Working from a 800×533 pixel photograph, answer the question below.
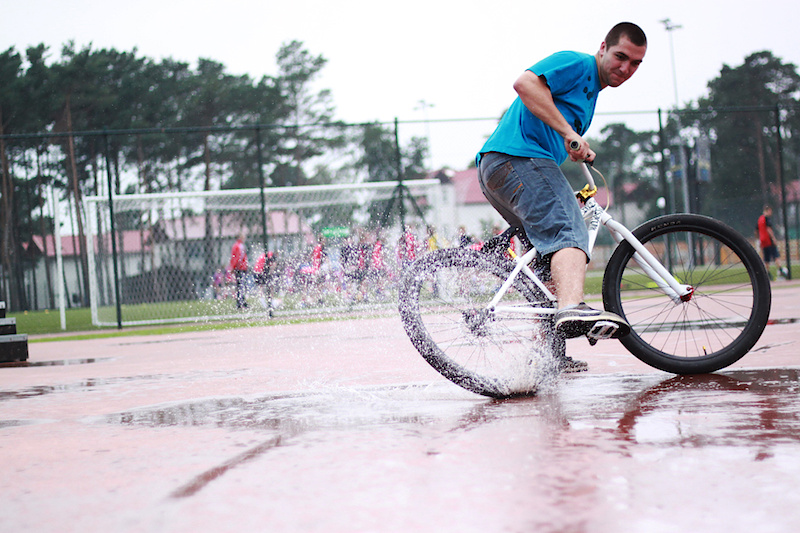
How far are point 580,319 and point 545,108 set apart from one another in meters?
0.88

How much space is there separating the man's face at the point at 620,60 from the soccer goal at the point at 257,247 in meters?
7.71

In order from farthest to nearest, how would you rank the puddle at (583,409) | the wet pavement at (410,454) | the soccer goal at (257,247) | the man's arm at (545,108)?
1. the soccer goal at (257,247)
2. the man's arm at (545,108)
3. the puddle at (583,409)
4. the wet pavement at (410,454)

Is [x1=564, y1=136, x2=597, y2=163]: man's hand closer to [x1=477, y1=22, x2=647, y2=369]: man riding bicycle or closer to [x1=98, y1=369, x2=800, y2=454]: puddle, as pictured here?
[x1=477, y1=22, x2=647, y2=369]: man riding bicycle

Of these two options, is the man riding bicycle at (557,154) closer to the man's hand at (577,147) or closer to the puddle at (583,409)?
the man's hand at (577,147)

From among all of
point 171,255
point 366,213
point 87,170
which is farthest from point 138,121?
point 366,213

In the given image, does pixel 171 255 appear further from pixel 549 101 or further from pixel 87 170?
pixel 87 170

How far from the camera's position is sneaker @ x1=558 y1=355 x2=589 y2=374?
12.7 feet

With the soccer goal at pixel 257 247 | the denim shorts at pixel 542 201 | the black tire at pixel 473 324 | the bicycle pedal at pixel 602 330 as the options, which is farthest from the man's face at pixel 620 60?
the soccer goal at pixel 257 247

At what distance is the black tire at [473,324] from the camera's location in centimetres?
363

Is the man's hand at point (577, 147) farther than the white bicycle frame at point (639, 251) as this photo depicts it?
No

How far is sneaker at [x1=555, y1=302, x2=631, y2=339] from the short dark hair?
45.2 inches

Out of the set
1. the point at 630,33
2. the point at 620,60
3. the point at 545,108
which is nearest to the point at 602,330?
the point at 545,108

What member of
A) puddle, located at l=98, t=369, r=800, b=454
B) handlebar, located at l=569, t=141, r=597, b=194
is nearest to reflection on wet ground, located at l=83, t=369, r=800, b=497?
puddle, located at l=98, t=369, r=800, b=454

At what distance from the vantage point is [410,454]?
2.53 metres
